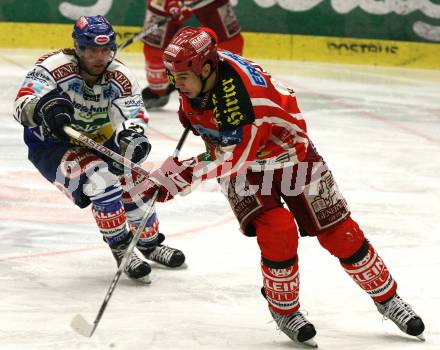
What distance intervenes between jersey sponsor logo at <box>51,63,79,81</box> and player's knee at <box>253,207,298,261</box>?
1168 mm

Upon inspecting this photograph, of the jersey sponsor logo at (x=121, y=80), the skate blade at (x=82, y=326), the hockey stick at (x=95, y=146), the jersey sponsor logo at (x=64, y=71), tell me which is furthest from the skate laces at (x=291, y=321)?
the jersey sponsor logo at (x=64, y=71)

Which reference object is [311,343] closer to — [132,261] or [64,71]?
[132,261]

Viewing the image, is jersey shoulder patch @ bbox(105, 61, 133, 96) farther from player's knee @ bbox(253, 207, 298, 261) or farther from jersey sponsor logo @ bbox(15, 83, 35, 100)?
player's knee @ bbox(253, 207, 298, 261)

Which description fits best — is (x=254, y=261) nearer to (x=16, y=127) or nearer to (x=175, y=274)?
(x=175, y=274)

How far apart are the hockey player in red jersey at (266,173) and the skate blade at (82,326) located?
0.49m

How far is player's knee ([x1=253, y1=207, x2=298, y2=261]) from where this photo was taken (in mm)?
3297

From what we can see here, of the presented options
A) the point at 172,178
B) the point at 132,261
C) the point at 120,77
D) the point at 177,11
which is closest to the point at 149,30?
the point at 177,11

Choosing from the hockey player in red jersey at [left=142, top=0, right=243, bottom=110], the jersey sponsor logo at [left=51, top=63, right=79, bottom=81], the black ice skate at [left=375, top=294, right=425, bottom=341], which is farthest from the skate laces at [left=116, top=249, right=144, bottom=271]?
the hockey player in red jersey at [left=142, top=0, right=243, bottom=110]

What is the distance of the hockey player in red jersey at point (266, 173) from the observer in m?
3.21

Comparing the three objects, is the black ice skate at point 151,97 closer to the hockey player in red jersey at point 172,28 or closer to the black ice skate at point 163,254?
the hockey player in red jersey at point 172,28

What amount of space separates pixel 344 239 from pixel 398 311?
34 centimetres

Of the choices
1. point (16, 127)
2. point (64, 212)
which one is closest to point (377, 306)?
point (64, 212)

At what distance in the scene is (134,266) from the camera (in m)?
4.12

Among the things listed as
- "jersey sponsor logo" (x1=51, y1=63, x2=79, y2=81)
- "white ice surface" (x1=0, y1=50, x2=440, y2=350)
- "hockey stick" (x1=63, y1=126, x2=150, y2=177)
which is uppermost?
"jersey sponsor logo" (x1=51, y1=63, x2=79, y2=81)
